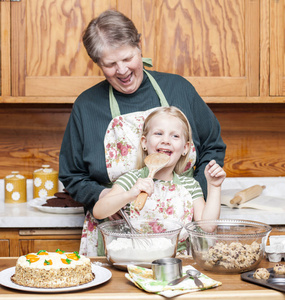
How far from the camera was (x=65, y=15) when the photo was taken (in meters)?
2.44

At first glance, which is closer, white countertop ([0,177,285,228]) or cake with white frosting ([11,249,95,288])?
cake with white frosting ([11,249,95,288])

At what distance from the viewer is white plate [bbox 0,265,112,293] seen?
1114 mm

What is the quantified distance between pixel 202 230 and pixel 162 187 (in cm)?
43

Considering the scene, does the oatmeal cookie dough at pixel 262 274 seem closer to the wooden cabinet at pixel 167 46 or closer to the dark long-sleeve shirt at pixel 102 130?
the dark long-sleeve shirt at pixel 102 130

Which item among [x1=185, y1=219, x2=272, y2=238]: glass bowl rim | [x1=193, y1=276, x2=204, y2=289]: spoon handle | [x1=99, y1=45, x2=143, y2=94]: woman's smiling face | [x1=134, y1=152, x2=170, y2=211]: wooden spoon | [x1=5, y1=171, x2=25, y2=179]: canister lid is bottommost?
[x1=193, y1=276, x2=204, y2=289]: spoon handle

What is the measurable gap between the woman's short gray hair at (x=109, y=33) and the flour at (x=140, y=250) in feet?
2.67

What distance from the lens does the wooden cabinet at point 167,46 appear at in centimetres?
245

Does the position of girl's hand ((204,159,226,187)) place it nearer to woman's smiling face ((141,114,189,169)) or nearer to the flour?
woman's smiling face ((141,114,189,169))

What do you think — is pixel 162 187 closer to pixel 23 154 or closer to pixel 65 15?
pixel 65 15

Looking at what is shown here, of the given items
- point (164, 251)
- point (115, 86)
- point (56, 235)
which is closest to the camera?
point (164, 251)

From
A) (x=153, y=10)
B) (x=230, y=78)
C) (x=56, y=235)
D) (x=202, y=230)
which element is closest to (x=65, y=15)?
(x=153, y=10)

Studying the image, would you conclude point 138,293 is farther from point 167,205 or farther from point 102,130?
point 102,130

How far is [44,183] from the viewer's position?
8.85 feet

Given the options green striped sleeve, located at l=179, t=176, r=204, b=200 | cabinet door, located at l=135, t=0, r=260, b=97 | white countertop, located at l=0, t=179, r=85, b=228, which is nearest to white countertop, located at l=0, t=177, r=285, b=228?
white countertop, located at l=0, t=179, r=85, b=228
